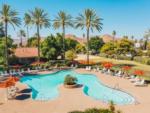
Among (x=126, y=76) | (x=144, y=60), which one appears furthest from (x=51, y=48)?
(x=144, y=60)

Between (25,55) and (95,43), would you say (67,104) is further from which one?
(95,43)

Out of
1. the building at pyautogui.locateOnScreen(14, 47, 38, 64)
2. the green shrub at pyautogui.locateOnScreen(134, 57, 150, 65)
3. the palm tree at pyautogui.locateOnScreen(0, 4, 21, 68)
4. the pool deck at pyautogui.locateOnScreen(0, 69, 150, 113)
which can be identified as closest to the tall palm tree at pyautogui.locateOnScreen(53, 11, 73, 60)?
the building at pyautogui.locateOnScreen(14, 47, 38, 64)

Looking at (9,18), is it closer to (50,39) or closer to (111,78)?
(50,39)

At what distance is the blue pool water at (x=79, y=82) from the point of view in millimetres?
25062

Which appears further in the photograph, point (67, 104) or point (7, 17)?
point (7, 17)

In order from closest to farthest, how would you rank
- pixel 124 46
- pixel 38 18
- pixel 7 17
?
pixel 7 17 → pixel 38 18 → pixel 124 46

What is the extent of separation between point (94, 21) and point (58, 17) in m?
8.80

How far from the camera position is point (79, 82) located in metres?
35.2

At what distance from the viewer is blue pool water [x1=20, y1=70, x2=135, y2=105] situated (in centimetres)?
2506

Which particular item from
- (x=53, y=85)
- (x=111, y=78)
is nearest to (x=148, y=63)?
(x=111, y=78)

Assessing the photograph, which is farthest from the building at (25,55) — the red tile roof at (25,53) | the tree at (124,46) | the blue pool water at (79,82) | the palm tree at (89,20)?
the tree at (124,46)

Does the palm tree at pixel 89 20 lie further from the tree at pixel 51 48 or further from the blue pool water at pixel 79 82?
the blue pool water at pixel 79 82

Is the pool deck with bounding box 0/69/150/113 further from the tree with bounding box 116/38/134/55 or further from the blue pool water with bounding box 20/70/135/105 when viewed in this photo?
the tree with bounding box 116/38/134/55

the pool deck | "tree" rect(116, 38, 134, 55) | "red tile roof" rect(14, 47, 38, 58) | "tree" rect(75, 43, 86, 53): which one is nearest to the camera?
the pool deck
